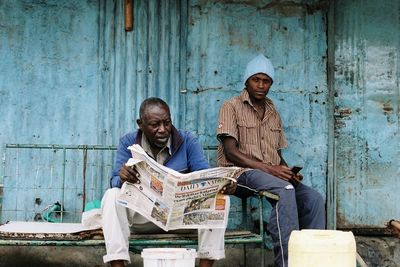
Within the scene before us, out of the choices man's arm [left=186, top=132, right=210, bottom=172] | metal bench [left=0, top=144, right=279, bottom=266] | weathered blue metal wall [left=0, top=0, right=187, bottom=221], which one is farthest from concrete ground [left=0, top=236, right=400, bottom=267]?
man's arm [left=186, top=132, right=210, bottom=172]

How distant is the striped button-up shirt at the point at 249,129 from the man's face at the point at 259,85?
0.06m

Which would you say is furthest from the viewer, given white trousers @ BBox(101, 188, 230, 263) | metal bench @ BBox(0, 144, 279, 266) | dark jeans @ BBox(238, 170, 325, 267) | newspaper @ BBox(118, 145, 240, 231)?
metal bench @ BBox(0, 144, 279, 266)

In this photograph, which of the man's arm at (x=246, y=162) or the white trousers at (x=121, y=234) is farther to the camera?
the man's arm at (x=246, y=162)

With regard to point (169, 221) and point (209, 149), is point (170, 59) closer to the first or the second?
point (209, 149)

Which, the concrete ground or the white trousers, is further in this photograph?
the concrete ground

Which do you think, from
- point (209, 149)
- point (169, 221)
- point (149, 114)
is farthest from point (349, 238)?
point (209, 149)

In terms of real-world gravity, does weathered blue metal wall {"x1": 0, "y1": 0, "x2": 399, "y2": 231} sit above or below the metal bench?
above

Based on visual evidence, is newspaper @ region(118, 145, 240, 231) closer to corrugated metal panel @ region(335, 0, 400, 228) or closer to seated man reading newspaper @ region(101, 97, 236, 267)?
seated man reading newspaper @ region(101, 97, 236, 267)

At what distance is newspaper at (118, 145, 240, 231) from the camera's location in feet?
15.4

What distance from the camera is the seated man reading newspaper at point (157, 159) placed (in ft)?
16.1

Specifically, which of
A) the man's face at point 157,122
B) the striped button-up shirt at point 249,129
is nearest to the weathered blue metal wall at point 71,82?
the striped button-up shirt at point 249,129

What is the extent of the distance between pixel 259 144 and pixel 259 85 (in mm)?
434

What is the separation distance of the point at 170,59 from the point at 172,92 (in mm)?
256

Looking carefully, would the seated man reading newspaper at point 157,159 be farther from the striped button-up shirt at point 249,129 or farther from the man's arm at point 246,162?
the striped button-up shirt at point 249,129
